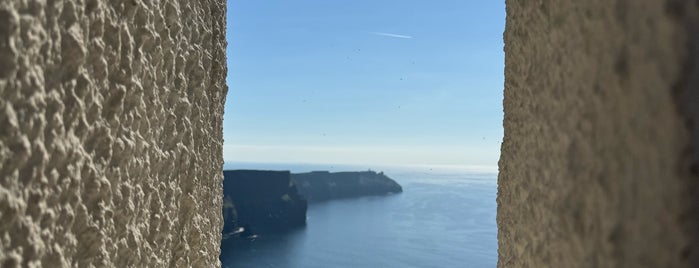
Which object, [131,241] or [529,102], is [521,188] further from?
[131,241]

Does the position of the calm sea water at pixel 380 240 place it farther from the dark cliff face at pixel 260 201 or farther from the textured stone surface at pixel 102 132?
the textured stone surface at pixel 102 132

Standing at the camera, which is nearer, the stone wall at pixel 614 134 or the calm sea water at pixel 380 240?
the stone wall at pixel 614 134

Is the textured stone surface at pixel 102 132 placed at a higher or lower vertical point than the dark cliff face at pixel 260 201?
higher

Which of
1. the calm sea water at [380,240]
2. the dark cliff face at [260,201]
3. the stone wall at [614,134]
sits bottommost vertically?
the calm sea water at [380,240]

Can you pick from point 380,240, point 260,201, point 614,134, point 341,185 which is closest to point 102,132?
point 614,134

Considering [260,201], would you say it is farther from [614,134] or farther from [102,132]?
[614,134]

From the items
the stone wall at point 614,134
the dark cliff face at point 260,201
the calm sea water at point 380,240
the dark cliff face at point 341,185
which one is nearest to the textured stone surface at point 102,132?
the stone wall at point 614,134

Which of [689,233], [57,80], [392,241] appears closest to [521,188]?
[689,233]

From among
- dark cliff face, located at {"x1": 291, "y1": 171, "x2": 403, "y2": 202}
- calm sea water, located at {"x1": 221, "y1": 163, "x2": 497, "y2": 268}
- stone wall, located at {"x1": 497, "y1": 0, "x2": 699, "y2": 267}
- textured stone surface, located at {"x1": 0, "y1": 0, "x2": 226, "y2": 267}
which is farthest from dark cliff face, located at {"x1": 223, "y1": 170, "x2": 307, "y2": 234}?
stone wall, located at {"x1": 497, "y1": 0, "x2": 699, "y2": 267}
